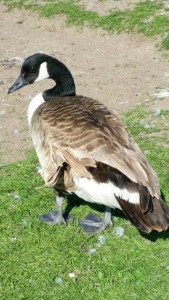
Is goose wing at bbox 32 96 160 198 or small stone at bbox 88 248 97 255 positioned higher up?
goose wing at bbox 32 96 160 198

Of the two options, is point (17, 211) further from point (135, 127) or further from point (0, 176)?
point (135, 127)

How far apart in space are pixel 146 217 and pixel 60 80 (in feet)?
6.46

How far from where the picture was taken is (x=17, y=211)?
507 centimetres

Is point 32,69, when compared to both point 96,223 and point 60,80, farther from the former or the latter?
point 96,223

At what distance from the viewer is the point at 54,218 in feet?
16.1

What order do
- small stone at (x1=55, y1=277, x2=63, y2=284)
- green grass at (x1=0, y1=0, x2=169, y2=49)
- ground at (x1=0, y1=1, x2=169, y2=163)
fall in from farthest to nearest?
green grass at (x1=0, y1=0, x2=169, y2=49) → ground at (x1=0, y1=1, x2=169, y2=163) → small stone at (x1=55, y1=277, x2=63, y2=284)

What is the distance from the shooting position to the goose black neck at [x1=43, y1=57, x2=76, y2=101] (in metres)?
5.49

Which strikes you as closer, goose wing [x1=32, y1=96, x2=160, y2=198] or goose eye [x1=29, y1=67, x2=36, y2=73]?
goose wing [x1=32, y1=96, x2=160, y2=198]

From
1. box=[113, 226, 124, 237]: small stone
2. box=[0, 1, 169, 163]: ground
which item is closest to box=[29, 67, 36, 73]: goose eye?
box=[0, 1, 169, 163]: ground

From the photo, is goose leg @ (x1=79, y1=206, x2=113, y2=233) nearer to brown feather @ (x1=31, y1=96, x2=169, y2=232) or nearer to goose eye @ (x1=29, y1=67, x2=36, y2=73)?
brown feather @ (x1=31, y1=96, x2=169, y2=232)

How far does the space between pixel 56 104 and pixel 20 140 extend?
162 cm

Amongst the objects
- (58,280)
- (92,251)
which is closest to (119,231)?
(92,251)

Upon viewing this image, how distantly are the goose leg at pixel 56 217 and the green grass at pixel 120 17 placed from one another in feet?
15.6

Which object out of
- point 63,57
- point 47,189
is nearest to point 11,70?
point 63,57
